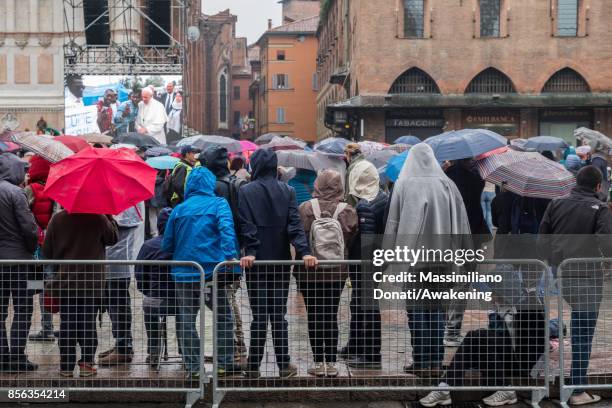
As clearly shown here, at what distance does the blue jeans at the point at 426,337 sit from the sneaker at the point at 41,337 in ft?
10.5

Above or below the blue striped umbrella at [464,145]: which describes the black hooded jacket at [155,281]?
below

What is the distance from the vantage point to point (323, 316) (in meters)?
8.09

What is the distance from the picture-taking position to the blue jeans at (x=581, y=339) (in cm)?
802

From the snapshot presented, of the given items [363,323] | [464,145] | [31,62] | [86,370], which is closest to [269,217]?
[363,323]

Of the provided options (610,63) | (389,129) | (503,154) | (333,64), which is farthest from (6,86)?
(503,154)

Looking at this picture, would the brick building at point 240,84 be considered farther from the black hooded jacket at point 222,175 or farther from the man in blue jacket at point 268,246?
the man in blue jacket at point 268,246

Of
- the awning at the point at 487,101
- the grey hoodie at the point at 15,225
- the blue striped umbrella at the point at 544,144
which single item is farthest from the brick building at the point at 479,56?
the grey hoodie at the point at 15,225

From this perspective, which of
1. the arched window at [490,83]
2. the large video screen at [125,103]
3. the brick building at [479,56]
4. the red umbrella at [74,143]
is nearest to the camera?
the red umbrella at [74,143]

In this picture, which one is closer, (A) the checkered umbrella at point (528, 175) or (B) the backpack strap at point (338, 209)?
(B) the backpack strap at point (338, 209)

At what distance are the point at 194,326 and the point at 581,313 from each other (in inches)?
125

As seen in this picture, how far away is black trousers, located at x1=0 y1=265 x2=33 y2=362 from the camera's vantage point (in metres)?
8.12

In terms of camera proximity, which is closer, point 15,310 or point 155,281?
point 155,281

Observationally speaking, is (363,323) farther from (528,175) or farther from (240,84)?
(240,84)

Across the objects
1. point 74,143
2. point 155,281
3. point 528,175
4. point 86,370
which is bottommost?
point 86,370
